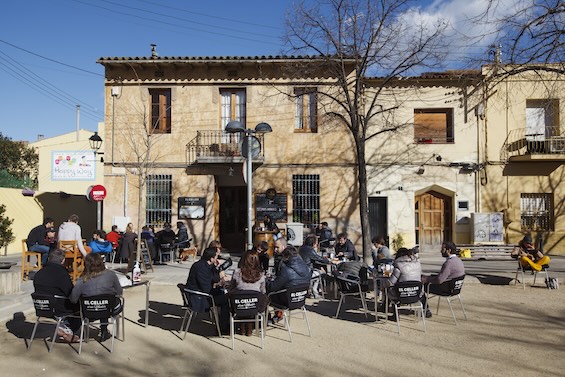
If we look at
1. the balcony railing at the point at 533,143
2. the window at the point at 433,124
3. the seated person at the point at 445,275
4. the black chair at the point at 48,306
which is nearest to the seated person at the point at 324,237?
the window at the point at 433,124

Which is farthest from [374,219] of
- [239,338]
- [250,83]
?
[239,338]

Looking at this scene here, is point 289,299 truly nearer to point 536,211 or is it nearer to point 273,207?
point 273,207

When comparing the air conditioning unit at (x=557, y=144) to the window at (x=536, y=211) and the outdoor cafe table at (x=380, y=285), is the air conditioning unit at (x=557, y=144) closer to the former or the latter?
the window at (x=536, y=211)

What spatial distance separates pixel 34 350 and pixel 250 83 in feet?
44.2

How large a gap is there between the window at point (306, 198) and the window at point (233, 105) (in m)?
3.13

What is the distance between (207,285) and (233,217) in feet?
39.4

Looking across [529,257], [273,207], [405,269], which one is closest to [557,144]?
[529,257]

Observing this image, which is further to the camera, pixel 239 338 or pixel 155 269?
pixel 155 269

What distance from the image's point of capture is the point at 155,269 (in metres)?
14.5

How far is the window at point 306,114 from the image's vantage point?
60.6 ft

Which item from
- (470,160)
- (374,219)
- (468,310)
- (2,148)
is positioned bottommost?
(468,310)

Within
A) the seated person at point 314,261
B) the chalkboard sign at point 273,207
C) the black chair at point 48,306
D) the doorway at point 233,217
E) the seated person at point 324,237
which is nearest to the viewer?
the black chair at point 48,306

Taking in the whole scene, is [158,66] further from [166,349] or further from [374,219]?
[166,349]

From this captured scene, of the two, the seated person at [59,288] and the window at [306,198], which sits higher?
the window at [306,198]
